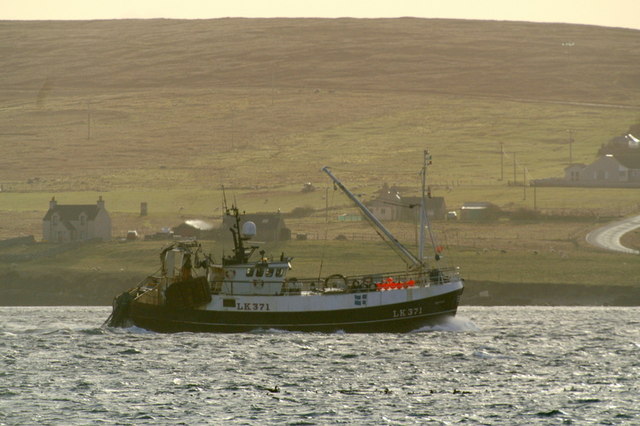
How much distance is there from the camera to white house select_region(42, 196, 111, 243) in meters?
170

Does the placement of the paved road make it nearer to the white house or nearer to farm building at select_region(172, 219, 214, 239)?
farm building at select_region(172, 219, 214, 239)

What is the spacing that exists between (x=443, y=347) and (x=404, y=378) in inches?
546

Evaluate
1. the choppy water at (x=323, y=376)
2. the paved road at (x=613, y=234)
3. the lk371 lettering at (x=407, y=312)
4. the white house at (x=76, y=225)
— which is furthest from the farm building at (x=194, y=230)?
the lk371 lettering at (x=407, y=312)

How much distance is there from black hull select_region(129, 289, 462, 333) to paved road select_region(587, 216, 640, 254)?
241ft

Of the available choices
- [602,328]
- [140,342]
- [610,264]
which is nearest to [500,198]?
[610,264]

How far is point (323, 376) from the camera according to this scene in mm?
61312

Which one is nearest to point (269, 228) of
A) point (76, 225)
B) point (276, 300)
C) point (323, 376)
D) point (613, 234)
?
point (76, 225)

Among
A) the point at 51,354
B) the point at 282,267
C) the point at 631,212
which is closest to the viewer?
the point at 51,354

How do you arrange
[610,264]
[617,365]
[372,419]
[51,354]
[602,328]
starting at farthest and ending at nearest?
[610,264] → [602,328] → [51,354] → [617,365] → [372,419]

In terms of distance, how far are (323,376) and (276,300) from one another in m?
22.4

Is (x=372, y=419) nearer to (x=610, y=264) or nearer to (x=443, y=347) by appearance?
(x=443, y=347)

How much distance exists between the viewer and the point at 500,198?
19925 centimetres

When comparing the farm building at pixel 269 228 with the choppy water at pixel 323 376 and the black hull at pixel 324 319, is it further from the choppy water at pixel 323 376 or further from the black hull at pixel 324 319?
the black hull at pixel 324 319

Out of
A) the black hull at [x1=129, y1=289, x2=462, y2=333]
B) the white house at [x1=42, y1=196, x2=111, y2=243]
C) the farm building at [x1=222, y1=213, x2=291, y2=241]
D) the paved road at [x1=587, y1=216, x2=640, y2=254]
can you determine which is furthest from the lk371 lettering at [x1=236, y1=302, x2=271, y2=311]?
the white house at [x1=42, y1=196, x2=111, y2=243]
